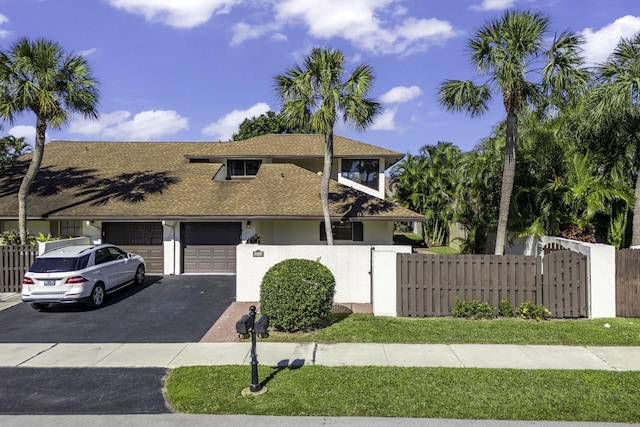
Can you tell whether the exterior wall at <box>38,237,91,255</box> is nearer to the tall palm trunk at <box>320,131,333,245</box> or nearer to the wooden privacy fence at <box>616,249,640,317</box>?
the tall palm trunk at <box>320,131,333,245</box>

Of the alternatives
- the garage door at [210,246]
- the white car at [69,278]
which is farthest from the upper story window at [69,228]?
the white car at [69,278]

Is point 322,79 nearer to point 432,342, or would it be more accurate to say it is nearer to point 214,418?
point 432,342

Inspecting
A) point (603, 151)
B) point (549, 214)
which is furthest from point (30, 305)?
point (603, 151)

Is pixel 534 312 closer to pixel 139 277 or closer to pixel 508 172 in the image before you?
pixel 508 172

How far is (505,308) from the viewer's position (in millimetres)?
10414

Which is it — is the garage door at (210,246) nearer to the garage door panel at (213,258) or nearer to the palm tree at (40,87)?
the garage door panel at (213,258)

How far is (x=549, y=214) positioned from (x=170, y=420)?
14.4 meters

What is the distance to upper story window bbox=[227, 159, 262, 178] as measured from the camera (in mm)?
21109

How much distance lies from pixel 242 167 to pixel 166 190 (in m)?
4.40

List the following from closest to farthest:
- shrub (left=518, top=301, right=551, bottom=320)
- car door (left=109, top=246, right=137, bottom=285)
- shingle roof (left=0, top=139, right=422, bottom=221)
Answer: shrub (left=518, top=301, right=551, bottom=320)
car door (left=109, top=246, right=137, bottom=285)
shingle roof (left=0, top=139, right=422, bottom=221)

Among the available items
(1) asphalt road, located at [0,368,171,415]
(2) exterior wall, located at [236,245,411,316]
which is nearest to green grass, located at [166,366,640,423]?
(1) asphalt road, located at [0,368,171,415]

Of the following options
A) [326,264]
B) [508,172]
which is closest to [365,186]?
[508,172]

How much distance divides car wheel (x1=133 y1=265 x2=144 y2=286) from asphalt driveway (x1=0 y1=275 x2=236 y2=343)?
0.24 meters

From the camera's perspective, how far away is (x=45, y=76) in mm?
13727
